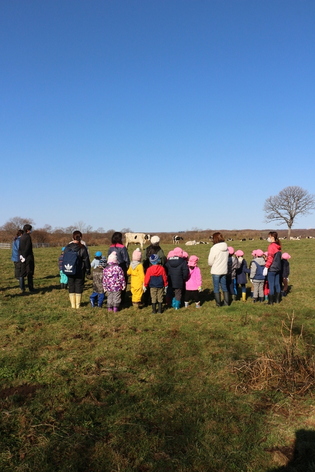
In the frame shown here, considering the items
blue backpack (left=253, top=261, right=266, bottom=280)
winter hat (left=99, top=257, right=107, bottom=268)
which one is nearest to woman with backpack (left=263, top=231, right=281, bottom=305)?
blue backpack (left=253, top=261, right=266, bottom=280)

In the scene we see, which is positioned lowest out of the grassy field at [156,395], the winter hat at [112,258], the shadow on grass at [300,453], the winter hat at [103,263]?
the shadow on grass at [300,453]

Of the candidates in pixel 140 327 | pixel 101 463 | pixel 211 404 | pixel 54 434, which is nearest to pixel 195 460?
pixel 101 463

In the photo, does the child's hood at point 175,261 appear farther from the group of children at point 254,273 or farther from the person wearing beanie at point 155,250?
the group of children at point 254,273

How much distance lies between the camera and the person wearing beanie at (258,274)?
10.8m

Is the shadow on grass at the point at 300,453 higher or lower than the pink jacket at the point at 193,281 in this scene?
lower

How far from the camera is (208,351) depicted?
6668 millimetres

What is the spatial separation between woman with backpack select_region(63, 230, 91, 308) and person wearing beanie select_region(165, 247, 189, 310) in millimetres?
2065

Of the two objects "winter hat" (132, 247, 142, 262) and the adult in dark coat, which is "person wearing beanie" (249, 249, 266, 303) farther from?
the adult in dark coat

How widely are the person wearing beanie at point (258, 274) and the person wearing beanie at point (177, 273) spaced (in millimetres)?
2069

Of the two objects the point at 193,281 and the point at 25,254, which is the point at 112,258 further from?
the point at 25,254

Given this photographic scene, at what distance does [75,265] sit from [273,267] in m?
5.08

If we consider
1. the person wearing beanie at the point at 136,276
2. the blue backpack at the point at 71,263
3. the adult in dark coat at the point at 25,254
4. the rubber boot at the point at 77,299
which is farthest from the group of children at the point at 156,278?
the adult in dark coat at the point at 25,254

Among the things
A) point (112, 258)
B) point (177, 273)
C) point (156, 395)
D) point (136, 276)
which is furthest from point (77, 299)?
point (156, 395)

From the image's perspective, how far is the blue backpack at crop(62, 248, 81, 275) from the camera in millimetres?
9547
